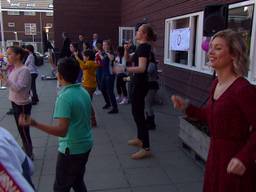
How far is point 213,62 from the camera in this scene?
2.14 metres

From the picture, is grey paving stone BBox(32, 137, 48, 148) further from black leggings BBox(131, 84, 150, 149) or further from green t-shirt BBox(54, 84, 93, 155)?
green t-shirt BBox(54, 84, 93, 155)

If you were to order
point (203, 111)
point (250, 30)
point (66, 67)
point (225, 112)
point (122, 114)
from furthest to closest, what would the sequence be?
point (122, 114) < point (250, 30) < point (66, 67) < point (203, 111) < point (225, 112)

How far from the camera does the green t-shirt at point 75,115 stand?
2582mm

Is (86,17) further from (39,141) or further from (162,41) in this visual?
(39,141)

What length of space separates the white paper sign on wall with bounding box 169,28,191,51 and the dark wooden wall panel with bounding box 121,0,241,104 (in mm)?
509

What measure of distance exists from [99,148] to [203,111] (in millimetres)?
3129

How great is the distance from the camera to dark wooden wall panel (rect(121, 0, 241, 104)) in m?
7.82

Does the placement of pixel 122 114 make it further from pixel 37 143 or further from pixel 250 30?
pixel 250 30

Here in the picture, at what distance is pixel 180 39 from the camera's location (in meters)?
9.06

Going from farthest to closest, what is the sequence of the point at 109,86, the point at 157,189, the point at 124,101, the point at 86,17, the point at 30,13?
the point at 30,13 → the point at 86,17 → the point at 124,101 → the point at 109,86 → the point at 157,189

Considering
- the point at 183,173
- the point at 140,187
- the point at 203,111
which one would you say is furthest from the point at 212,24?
the point at 203,111

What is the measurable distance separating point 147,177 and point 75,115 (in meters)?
1.85

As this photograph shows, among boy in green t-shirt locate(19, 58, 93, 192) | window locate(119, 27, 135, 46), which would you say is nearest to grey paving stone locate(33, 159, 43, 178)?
boy in green t-shirt locate(19, 58, 93, 192)

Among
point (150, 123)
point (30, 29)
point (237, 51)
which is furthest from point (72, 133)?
point (30, 29)
